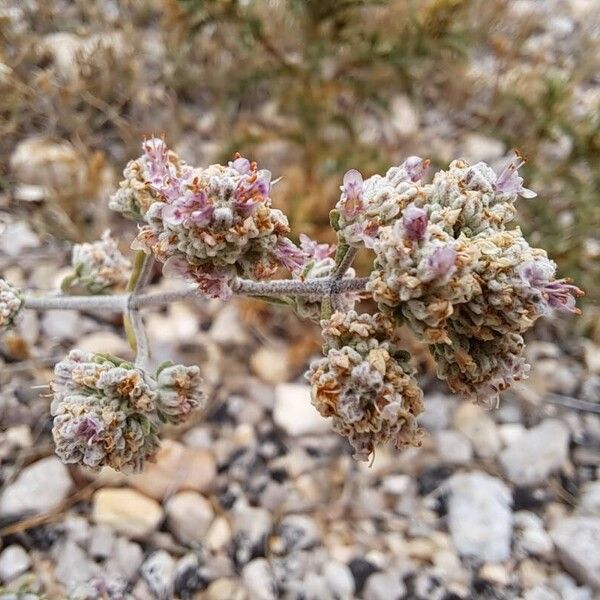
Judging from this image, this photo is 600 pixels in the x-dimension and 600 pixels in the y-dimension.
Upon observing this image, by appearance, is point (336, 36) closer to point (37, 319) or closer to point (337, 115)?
point (337, 115)

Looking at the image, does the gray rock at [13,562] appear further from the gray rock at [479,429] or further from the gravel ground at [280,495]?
the gray rock at [479,429]

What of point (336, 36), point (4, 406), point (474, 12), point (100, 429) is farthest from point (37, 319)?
point (474, 12)

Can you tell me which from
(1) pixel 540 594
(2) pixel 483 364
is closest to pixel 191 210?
(2) pixel 483 364

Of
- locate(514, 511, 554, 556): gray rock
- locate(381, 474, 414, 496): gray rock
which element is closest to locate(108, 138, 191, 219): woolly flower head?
locate(381, 474, 414, 496): gray rock

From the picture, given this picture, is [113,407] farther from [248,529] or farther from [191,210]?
[248,529]

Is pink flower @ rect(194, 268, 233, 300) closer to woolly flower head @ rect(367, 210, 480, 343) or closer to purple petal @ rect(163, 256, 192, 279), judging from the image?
purple petal @ rect(163, 256, 192, 279)

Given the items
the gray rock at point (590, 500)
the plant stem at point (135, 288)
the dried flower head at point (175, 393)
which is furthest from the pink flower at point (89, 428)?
the gray rock at point (590, 500)

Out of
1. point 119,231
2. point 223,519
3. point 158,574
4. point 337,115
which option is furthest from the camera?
point 337,115
